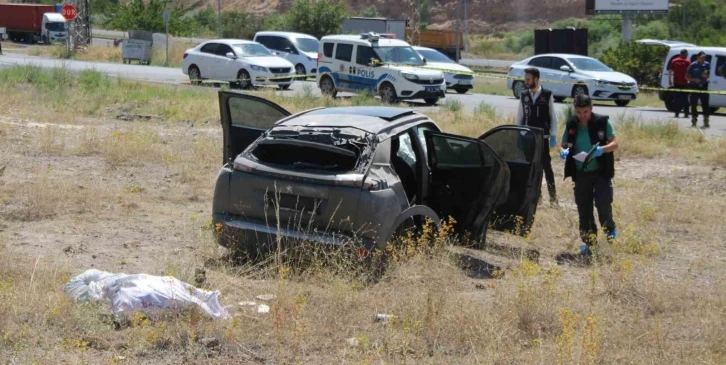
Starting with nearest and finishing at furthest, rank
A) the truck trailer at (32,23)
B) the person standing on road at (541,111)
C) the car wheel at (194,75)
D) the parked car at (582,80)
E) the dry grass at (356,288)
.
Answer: the dry grass at (356,288) → the person standing on road at (541,111) → the parked car at (582,80) → the car wheel at (194,75) → the truck trailer at (32,23)

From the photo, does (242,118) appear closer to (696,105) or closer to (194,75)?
(696,105)

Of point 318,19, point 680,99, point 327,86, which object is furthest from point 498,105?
point 318,19

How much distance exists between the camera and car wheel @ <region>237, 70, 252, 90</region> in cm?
2973

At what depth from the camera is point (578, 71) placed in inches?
1130

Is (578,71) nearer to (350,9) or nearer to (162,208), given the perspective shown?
(162,208)

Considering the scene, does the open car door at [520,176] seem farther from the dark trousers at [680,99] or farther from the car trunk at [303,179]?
the dark trousers at [680,99]

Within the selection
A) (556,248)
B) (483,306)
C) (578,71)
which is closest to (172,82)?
(578,71)

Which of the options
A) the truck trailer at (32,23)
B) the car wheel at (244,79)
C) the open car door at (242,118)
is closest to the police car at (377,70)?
the car wheel at (244,79)

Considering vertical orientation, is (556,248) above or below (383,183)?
below

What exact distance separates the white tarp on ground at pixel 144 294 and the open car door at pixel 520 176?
324 cm

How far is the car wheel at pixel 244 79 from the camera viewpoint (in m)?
29.7

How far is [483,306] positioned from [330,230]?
4.43 ft

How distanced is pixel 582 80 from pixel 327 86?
7340 mm

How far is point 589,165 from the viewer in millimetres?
9078
